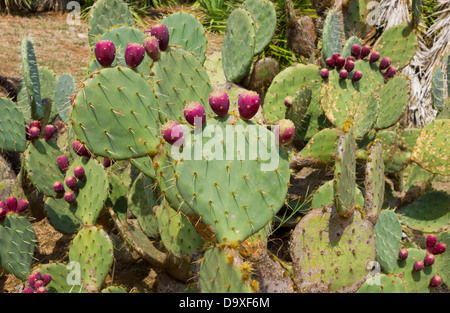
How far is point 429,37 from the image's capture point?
229 inches

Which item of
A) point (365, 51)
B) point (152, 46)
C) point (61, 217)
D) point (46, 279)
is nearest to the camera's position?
point (152, 46)

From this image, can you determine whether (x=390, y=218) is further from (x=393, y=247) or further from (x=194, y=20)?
(x=194, y=20)

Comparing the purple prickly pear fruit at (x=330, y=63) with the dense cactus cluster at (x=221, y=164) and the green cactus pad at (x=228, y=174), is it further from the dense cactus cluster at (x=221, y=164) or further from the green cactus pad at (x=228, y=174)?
the green cactus pad at (x=228, y=174)

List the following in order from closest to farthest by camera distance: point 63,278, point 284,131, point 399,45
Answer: point 284,131 → point 63,278 → point 399,45

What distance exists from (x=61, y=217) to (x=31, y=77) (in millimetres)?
→ 1048

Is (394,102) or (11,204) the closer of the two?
(11,204)

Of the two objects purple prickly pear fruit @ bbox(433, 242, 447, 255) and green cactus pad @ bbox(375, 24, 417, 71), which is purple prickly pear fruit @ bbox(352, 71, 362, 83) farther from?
purple prickly pear fruit @ bbox(433, 242, 447, 255)

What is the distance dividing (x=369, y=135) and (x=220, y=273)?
222 cm

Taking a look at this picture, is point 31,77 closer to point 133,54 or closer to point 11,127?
point 11,127

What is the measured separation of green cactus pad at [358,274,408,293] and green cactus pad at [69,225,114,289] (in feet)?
4.29

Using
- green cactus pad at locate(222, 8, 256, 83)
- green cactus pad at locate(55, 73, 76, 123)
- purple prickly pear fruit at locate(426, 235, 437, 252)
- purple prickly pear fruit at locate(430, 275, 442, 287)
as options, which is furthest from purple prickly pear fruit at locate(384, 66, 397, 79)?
green cactus pad at locate(55, 73, 76, 123)

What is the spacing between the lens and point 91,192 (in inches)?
106

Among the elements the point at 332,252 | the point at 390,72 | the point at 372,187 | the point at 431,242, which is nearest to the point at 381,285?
the point at 332,252
